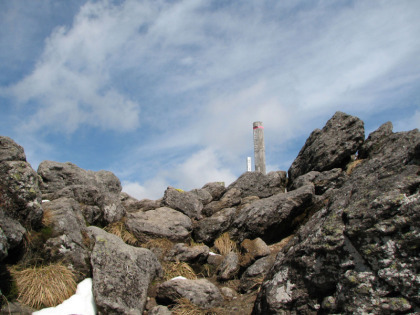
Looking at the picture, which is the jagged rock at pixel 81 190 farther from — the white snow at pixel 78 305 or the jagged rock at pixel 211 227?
the white snow at pixel 78 305

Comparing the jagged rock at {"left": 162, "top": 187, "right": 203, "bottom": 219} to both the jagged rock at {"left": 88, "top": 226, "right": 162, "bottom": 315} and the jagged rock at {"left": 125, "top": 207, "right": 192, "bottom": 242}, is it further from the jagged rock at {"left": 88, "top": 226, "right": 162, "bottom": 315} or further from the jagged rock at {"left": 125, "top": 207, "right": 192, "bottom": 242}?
the jagged rock at {"left": 88, "top": 226, "right": 162, "bottom": 315}

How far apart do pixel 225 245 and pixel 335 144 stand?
21.3ft

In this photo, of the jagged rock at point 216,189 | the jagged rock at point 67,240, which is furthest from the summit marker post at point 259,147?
the jagged rock at point 67,240

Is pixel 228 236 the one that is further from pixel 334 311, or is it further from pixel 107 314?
pixel 334 311

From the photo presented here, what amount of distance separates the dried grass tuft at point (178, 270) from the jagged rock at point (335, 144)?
24.1ft

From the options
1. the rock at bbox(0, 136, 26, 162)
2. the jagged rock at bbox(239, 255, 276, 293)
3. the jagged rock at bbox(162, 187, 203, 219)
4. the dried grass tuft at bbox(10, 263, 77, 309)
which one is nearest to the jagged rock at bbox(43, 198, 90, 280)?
the dried grass tuft at bbox(10, 263, 77, 309)

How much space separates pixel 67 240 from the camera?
9.37 metres

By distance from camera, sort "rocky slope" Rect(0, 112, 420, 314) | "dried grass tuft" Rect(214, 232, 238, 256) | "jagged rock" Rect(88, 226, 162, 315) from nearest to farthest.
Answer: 1. "rocky slope" Rect(0, 112, 420, 314)
2. "jagged rock" Rect(88, 226, 162, 315)
3. "dried grass tuft" Rect(214, 232, 238, 256)

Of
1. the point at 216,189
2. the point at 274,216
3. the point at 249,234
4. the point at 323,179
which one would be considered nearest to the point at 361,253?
the point at 274,216

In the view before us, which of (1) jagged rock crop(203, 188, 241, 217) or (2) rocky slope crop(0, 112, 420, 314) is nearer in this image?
(2) rocky slope crop(0, 112, 420, 314)

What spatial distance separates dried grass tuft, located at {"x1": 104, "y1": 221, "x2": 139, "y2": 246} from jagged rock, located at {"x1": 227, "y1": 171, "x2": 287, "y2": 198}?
222 inches

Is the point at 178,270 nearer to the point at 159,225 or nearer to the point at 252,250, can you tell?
the point at 159,225

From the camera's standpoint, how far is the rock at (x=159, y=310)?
328 inches

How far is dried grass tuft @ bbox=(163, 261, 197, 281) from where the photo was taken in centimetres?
1058
